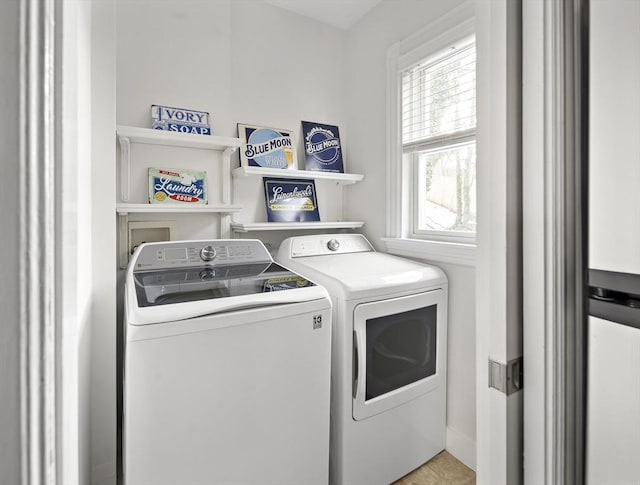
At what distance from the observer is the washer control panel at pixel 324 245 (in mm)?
2033

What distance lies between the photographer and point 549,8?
23.5 inches

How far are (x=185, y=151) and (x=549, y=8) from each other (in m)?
1.89

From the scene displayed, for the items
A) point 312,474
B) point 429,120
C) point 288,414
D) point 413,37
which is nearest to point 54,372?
point 288,414

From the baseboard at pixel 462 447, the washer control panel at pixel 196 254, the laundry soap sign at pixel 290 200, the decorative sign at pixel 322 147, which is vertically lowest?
the baseboard at pixel 462 447

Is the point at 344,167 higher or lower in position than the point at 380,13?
lower

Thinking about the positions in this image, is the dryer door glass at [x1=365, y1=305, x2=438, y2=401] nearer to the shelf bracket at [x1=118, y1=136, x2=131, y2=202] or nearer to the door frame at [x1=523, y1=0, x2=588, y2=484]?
the door frame at [x1=523, y1=0, x2=588, y2=484]

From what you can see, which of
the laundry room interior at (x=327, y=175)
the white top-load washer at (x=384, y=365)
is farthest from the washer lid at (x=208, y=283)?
the white top-load washer at (x=384, y=365)

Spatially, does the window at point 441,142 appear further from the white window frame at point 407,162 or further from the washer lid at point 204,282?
the washer lid at point 204,282

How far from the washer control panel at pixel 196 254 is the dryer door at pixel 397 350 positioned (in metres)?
0.70

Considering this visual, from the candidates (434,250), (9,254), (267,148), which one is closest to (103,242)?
(9,254)

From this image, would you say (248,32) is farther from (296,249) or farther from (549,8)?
(549,8)

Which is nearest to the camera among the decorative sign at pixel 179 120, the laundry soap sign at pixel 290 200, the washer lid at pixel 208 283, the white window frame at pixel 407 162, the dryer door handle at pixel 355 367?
the washer lid at pixel 208 283

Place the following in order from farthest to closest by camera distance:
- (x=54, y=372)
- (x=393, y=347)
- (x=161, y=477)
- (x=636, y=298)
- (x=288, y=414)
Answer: (x=393, y=347), (x=288, y=414), (x=161, y=477), (x=636, y=298), (x=54, y=372)

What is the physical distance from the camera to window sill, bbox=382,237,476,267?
67.0 inches
